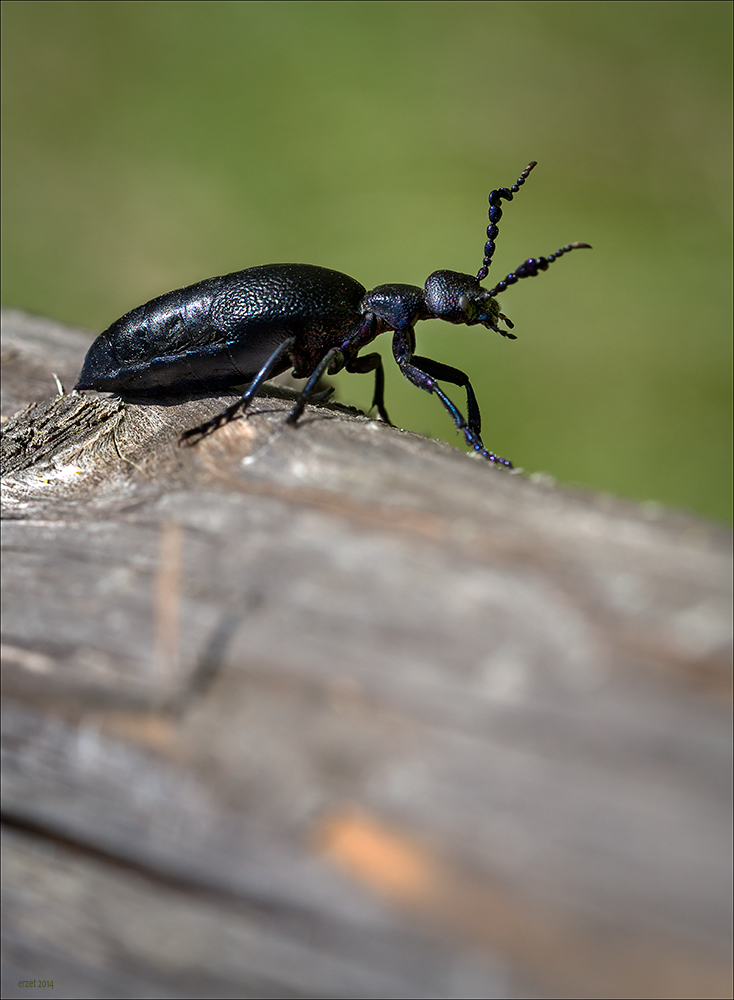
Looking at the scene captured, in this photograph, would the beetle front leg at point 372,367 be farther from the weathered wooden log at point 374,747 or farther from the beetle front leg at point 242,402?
the weathered wooden log at point 374,747

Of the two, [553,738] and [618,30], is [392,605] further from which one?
[618,30]

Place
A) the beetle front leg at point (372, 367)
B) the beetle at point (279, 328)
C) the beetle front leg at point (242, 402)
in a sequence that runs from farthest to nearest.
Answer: the beetle front leg at point (372, 367), the beetle at point (279, 328), the beetle front leg at point (242, 402)

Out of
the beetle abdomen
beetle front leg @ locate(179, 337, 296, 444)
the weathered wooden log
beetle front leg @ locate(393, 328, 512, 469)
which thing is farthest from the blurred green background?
the weathered wooden log

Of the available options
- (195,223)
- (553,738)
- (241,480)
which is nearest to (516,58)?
(195,223)

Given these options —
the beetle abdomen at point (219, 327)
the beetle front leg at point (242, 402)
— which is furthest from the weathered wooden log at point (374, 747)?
the beetle abdomen at point (219, 327)

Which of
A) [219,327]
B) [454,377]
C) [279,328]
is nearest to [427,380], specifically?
[454,377]

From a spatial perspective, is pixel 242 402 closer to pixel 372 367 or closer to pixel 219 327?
pixel 219 327

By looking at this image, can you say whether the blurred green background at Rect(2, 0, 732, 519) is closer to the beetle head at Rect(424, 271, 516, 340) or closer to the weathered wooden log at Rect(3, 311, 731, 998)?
the beetle head at Rect(424, 271, 516, 340)
